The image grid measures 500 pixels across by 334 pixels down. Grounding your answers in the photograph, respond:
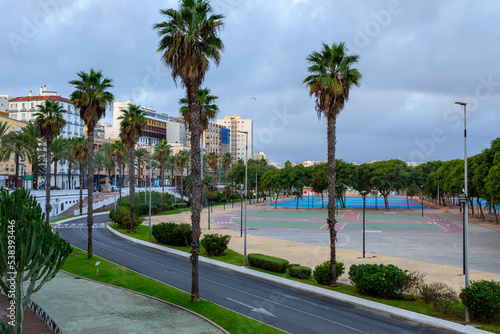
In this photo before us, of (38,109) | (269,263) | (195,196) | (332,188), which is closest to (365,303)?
(332,188)

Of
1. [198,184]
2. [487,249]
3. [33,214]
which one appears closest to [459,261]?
[487,249]

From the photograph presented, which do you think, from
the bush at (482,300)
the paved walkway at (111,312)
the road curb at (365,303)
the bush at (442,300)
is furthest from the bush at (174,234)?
the bush at (482,300)

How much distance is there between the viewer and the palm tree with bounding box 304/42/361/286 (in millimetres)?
24250

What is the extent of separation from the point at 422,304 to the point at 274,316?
8595 millimetres

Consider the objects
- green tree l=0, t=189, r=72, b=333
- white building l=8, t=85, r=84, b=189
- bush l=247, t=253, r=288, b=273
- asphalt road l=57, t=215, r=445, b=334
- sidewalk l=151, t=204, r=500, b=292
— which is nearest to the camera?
green tree l=0, t=189, r=72, b=333

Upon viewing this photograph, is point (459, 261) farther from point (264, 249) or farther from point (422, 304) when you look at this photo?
point (264, 249)

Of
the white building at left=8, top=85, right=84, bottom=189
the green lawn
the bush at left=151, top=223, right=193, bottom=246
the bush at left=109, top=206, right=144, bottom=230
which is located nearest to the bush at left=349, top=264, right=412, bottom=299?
the green lawn

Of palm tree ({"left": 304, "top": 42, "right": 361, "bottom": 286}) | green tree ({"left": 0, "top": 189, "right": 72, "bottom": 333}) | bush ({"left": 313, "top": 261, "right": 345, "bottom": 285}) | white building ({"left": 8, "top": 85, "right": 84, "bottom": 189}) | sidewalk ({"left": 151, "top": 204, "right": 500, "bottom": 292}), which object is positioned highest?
white building ({"left": 8, "top": 85, "right": 84, "bottom": 189})

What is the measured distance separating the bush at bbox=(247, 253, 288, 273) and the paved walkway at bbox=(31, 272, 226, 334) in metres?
10.6

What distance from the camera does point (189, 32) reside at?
2081 cm

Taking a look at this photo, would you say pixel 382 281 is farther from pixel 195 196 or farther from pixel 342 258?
pixel 342 258

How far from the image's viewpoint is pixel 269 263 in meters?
29.7

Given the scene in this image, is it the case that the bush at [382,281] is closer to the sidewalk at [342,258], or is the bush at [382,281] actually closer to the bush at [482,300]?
the sidewalk at [342,258]

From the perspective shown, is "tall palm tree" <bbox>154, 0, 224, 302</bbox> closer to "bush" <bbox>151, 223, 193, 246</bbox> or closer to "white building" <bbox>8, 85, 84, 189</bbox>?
"bush" <bbox>151, 223, 193, 246</bbox>
